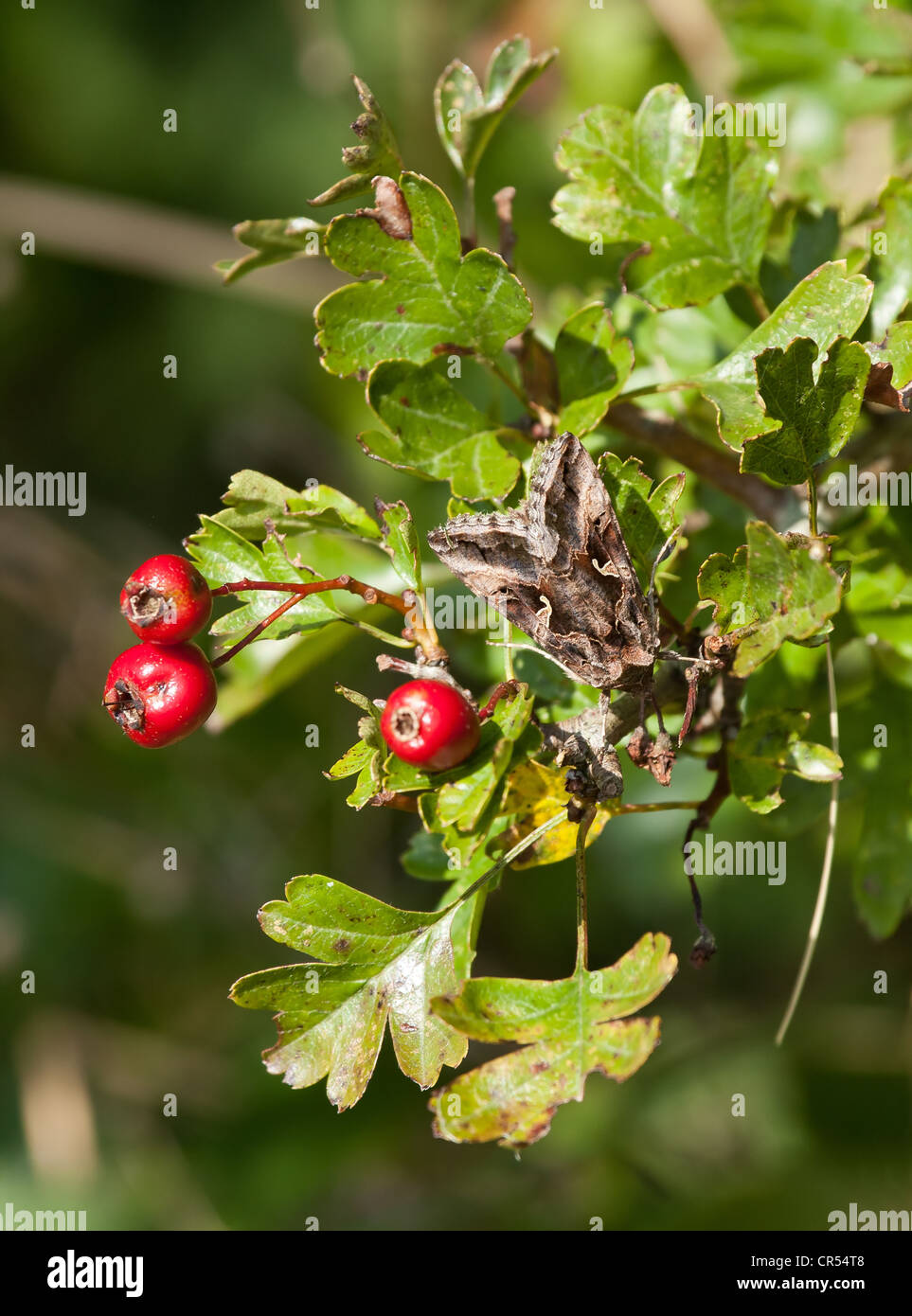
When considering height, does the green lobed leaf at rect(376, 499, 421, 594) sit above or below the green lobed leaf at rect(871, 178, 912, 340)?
below

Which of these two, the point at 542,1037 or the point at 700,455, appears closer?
the point at 542,1037

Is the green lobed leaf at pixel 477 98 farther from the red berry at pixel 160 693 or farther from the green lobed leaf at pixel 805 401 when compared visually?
the red berry at pixel 160 693

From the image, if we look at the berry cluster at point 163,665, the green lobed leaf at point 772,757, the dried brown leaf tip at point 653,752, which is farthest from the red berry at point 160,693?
the green lobed leaf at point 772,757

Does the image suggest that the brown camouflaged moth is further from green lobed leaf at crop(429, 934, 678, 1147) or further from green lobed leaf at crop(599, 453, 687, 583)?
green lobed leaf at crop(429, 934, 678, 1147)

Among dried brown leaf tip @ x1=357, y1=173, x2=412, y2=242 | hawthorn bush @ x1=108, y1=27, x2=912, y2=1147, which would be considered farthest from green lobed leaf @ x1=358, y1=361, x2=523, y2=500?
dried brown leaf tip @ x1=357, y1=173, x2=412, y2=242

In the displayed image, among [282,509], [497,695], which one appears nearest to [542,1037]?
[497,695]

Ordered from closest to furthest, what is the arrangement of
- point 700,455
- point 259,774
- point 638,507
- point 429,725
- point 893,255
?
point 429,725
point 638,507
point 893,255
point 700,455
point 259,774

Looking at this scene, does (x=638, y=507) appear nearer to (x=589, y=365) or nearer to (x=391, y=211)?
(x=589, y=365)
